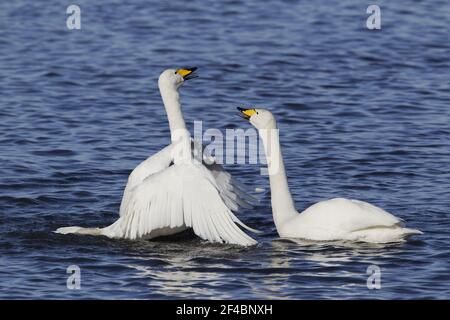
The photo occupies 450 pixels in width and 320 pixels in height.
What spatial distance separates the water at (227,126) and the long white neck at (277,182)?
0.98 ft

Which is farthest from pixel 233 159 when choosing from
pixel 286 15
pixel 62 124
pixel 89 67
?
pixel 286 15

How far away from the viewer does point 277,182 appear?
1251 cm

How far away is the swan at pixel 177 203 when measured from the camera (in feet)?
38.4

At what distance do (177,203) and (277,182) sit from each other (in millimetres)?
1210

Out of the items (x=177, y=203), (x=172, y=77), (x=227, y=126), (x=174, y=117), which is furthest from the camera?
(x=227, y=126)

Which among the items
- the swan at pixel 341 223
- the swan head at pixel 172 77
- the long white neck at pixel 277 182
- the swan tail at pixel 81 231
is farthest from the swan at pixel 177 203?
the swan head at pixel 172 77

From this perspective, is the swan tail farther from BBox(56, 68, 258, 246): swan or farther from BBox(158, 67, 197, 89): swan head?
BBox(158, 67, 197, 89): swan head

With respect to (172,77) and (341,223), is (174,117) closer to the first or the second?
(172,77)

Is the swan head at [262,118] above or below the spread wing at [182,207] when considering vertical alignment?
above

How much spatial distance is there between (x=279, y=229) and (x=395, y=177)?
9.39 ft

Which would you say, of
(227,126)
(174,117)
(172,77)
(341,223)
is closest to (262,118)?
(174,117)

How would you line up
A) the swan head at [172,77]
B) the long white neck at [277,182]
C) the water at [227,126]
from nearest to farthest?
the water at [227,126], the long white neck at [277,182], the swan head at [172,77]

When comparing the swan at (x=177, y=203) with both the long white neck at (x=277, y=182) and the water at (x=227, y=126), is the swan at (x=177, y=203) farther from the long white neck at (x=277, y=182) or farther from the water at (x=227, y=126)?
the long white neck at (x=277, y=182)
